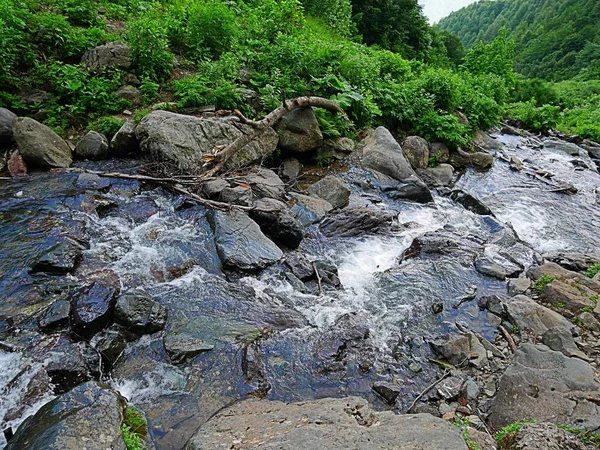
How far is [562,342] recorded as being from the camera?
17.8 feet

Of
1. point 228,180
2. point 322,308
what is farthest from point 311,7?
point 322,308

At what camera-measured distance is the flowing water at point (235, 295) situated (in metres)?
4.52

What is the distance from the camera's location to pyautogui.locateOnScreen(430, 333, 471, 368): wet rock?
17.4 ft

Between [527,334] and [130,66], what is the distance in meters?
11.5

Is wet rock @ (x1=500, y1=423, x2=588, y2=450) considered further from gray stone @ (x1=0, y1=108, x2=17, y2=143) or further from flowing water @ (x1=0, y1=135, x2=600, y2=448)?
gray stone @ (x1=0, y1=108, x2=17, y2=143)

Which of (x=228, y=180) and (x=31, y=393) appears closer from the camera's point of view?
(x=31, y=393)

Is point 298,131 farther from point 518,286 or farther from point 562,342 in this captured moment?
point 562,342

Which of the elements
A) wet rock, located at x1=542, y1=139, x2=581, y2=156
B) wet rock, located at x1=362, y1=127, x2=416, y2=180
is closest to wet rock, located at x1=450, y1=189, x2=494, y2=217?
wet rock, located at x1=362, y1=127, x2=416, y2=180

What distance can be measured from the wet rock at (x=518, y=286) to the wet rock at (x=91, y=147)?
931 centimetres

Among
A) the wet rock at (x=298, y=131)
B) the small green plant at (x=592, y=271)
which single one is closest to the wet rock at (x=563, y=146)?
the small green plant at (x=592, y=271)

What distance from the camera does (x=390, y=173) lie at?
11.0m

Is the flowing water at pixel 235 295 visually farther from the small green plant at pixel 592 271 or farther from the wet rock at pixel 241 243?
the small green plant at pixel 592 271

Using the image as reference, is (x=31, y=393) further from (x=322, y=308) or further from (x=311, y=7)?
(x=311, y=7)

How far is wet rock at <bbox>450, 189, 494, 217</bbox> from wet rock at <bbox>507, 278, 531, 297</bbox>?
10.4 feet
